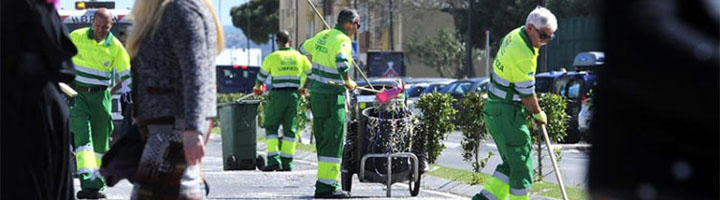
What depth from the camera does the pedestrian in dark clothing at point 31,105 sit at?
5.43m

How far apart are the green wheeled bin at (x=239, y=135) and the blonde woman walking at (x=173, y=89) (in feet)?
37.4

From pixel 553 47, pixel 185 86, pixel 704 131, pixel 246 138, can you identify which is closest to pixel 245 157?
pixel 246 138

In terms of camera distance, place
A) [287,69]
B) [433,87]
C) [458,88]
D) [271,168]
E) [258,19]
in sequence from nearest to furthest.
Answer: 1. [271,168]
2. [287,69]
3. [458,88]
4. [433,87]
5. [258,19]

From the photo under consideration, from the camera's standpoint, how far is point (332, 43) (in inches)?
515

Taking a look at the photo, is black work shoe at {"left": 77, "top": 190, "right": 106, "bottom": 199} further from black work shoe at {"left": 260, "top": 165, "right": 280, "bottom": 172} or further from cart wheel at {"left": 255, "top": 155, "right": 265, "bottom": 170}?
cart wheel at {"left": 255, "top": 155, "right": 265, "bottom": 170}

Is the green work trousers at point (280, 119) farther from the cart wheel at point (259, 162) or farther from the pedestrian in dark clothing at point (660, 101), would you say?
the pedestrian in dark clothing at point (660, 101)

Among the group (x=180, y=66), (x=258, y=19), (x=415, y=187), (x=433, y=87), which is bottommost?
(x=415, y=187)

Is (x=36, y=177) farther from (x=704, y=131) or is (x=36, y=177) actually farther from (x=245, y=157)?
(x=245, y=157)

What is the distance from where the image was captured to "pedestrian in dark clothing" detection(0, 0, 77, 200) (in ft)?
17.8

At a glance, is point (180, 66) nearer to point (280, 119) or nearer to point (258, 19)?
point (280, 119)

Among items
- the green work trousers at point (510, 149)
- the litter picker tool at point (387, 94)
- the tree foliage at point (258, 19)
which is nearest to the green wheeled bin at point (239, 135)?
the litter picker tool at point (387, 94)

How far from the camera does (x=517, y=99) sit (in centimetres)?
997

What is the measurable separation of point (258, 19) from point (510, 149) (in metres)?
112

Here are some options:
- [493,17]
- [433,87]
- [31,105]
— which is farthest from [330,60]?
[493,17]
